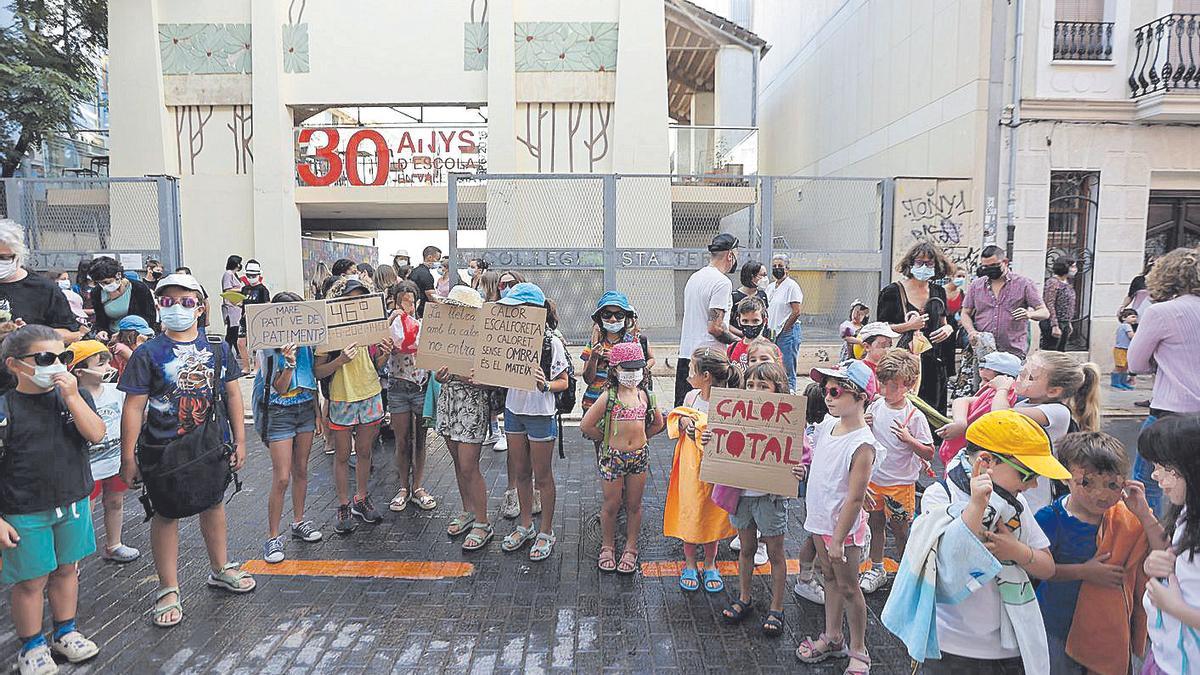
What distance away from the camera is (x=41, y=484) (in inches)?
130

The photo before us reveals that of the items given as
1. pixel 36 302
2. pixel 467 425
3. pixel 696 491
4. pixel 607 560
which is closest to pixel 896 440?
pixel 696 491

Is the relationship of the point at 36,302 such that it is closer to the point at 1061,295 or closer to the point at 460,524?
the point at 460,524

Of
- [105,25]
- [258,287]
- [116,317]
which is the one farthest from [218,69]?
[116,317]

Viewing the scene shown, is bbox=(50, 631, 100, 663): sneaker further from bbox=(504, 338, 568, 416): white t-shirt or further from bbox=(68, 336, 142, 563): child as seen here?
bbox=(504, 338, 568, 416): white t-shirt

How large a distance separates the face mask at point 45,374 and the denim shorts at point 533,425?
2486mm

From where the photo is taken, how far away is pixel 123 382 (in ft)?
12.2

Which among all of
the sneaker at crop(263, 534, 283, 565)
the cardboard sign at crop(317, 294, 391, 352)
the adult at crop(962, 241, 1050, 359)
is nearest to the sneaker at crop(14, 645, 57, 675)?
the sneaker at crop(263, 534, 283, 565)

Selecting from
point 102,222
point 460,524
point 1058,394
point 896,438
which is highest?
point 102,222

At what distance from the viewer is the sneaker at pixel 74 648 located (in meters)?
3.50

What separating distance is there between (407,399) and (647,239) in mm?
7391

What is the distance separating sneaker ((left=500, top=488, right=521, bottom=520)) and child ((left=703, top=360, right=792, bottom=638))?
203 cm

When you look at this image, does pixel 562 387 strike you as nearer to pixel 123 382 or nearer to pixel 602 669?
pixel 602 669

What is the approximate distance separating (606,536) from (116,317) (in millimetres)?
5502

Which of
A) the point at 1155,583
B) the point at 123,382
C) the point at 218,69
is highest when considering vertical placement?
the point at 218,69
